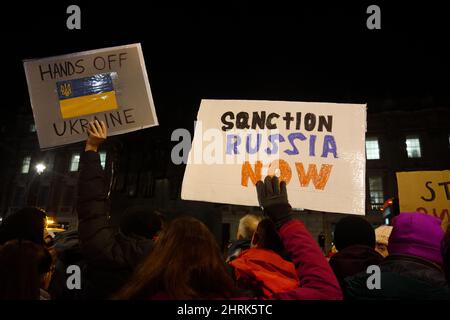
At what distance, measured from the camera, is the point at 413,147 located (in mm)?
29312

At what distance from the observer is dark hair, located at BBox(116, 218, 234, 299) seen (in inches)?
65.1

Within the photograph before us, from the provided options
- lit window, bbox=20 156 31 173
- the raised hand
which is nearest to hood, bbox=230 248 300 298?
the raised hand

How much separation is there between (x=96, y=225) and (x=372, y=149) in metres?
31.0

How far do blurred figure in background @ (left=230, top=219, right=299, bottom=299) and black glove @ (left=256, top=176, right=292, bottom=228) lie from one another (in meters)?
0.10

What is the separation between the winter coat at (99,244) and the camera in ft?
6.94

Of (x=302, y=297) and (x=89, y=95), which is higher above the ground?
(x=89, y=95)

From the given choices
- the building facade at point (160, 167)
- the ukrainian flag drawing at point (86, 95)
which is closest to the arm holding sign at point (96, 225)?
the ukrainian flag drawing at point (86, 95)

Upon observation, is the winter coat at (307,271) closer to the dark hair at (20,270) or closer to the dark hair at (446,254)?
the dark hair at (20,270)

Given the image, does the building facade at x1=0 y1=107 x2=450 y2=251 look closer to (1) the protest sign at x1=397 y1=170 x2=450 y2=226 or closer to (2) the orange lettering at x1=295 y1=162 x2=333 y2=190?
(1) the protest sign at x1=397 y1=170 x2=450 y2=226

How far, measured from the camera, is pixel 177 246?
70.2 inches

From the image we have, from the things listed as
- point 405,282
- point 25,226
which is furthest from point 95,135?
point 405,282

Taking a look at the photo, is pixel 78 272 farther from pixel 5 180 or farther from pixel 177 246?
pixel 5 180
